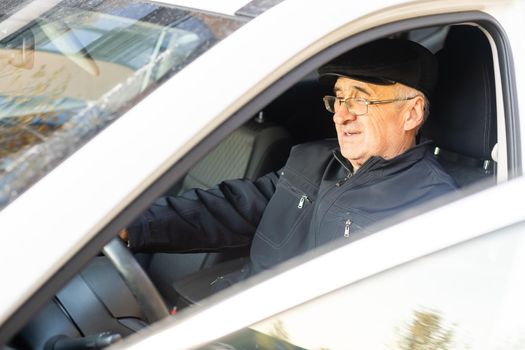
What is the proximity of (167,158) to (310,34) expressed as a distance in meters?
0.33

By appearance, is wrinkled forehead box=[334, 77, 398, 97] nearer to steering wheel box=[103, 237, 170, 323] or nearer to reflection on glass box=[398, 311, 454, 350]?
steering wheel box=[103, 237, 170, 323]

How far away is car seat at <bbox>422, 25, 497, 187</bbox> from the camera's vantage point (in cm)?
218

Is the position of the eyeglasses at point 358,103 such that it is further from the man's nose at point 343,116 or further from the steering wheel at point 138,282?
the steering wheel at point 138,282

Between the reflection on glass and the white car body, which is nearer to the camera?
the white car body

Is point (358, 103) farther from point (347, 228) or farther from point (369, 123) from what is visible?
point (347, 228)

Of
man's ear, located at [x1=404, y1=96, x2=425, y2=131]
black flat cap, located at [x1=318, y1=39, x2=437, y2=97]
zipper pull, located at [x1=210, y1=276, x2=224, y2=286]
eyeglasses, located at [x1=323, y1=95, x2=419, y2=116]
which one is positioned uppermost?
black flat cap, located at [x1=318, y1=39, x2=437, y2=97]

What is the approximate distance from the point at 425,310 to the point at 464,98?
106 cm

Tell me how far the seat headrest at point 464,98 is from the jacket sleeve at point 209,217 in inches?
22.6

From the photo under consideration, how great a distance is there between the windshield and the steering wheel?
0.96ft

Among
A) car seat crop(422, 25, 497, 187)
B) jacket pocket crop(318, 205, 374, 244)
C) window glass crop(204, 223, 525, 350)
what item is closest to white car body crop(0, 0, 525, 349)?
window glass crop(204, 223, 525, 350)

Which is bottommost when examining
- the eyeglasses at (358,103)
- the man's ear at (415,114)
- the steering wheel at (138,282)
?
the steering wheel at (138,282)

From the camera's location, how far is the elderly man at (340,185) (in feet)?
6.98

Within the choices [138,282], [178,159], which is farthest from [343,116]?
[178,159]

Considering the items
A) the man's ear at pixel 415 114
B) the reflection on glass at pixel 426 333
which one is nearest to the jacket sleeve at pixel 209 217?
the man's ear at pixel 415 114
